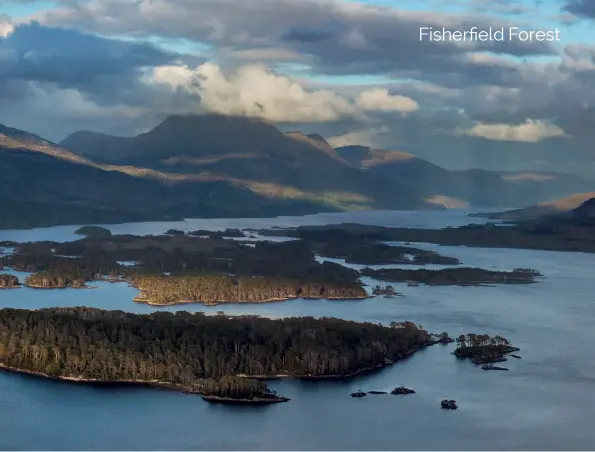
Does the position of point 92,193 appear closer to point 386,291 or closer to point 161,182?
point 161,182

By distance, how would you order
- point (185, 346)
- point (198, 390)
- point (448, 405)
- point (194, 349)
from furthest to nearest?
point (185, 346), point (194, 349), point (198, 390), point (448, 405)

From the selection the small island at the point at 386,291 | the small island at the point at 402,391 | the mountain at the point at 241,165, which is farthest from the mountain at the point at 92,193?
the small island at the point at 402,391

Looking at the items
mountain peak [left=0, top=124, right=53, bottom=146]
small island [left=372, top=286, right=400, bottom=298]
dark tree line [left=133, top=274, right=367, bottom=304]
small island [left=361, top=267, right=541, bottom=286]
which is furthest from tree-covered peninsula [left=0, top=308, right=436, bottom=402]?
mountain peak [left=0, top=124, right=53, bottom=146]

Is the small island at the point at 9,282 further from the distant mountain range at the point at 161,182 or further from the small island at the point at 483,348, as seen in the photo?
the distant mountain range at the point at 161,182

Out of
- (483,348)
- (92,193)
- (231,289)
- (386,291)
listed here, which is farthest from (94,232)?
(483,348)

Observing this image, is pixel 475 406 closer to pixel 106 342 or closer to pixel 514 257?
pixel 106 342
